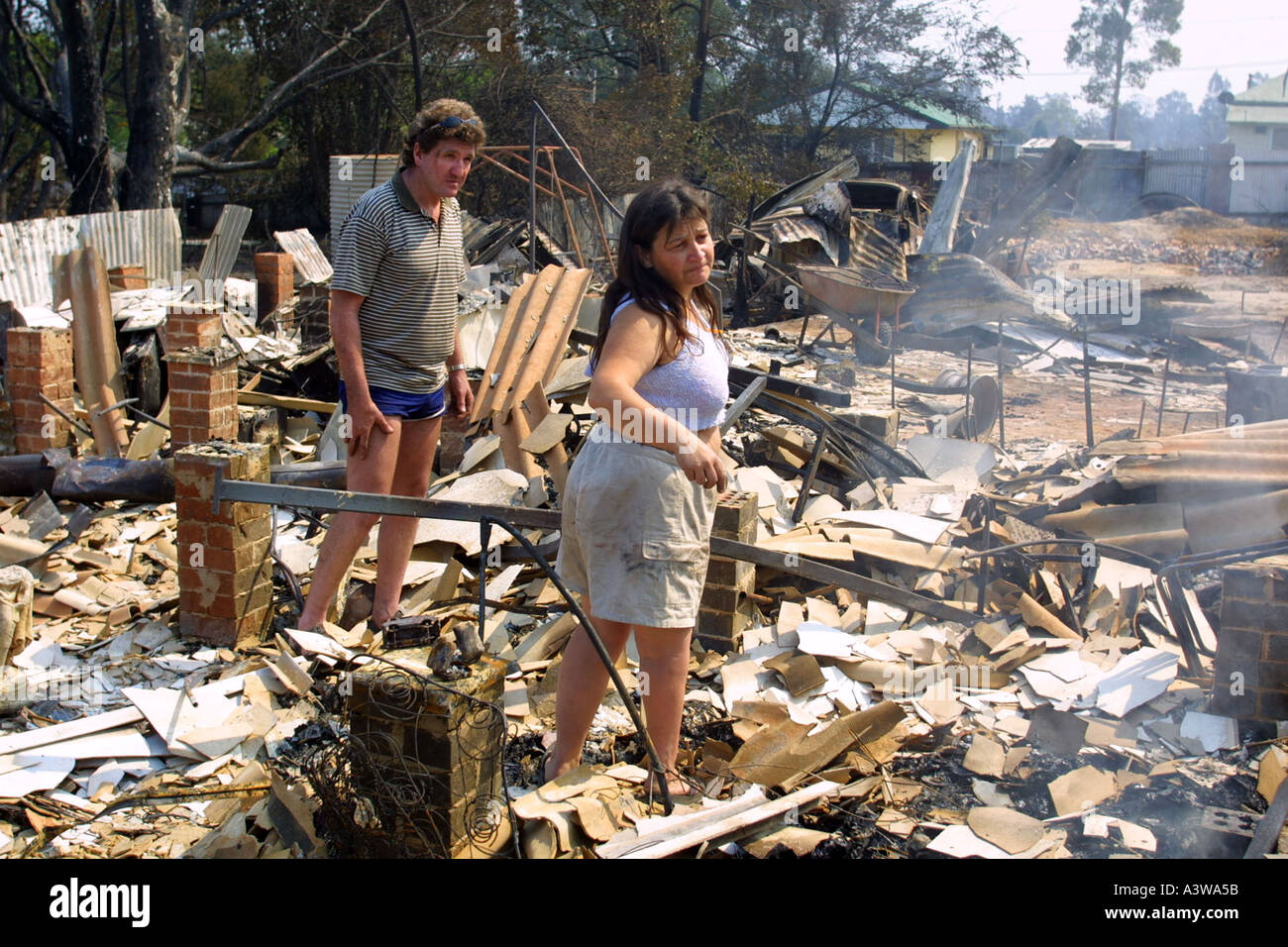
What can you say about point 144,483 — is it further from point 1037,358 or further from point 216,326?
point 1037,358

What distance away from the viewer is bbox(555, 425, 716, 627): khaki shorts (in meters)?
2.62

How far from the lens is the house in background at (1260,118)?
48906 millimetres

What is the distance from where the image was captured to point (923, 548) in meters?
4.82

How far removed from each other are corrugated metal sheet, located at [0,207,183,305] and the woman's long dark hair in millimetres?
7433

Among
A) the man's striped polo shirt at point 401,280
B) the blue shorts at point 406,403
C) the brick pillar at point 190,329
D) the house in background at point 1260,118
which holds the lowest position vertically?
the blue shorts at point 406,403

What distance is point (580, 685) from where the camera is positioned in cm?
288

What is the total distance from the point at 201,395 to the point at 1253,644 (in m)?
5.20

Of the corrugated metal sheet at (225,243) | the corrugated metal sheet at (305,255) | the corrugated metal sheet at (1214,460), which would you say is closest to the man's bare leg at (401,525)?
the corrugated metal sheet at (1214,460)

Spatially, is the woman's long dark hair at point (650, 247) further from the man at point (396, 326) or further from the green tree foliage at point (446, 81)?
the green tree foliage at point (446, 81)

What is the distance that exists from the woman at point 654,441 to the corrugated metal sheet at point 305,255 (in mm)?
9509

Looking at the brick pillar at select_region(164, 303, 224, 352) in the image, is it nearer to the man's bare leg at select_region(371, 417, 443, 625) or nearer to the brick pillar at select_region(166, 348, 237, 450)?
the brick pillar at select_region(166, 348, 237, 450)

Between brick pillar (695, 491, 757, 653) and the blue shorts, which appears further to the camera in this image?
brick pillar (695, 491, 757, 653)

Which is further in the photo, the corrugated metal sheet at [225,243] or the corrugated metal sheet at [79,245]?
the corrugated metal sheet at [225,243]

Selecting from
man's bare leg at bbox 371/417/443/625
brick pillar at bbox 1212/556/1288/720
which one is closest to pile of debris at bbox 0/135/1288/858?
brick pillar at bbox 1212/556/1288/720
